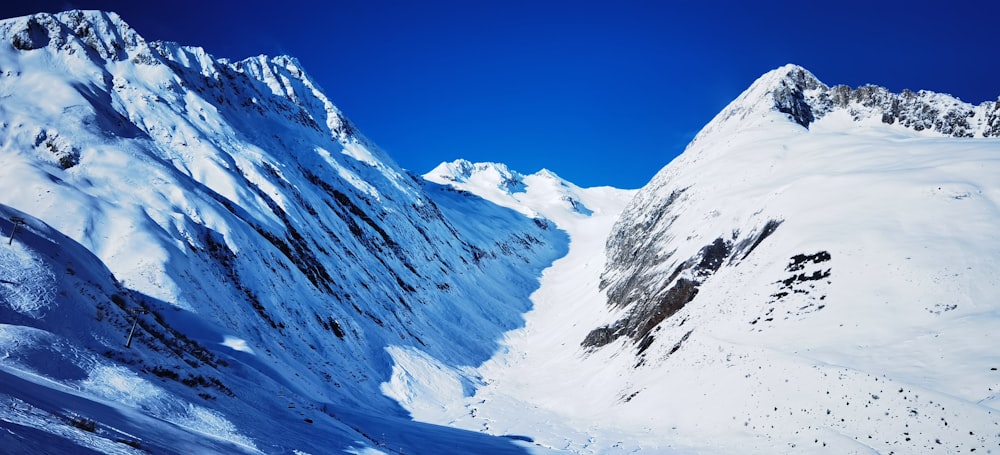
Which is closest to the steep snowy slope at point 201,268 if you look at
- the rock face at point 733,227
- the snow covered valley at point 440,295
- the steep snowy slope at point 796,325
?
the snow covered valley at point 440,295

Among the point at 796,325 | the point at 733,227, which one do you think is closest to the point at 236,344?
the point at 796,325

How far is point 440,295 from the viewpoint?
66.9 meters

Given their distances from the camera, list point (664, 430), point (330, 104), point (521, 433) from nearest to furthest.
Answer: point (664, 430), point (521, 433), point (330, 104)

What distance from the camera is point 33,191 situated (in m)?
32.3

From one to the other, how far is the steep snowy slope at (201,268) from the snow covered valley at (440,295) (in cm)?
22

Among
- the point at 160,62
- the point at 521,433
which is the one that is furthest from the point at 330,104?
the point at 521,433

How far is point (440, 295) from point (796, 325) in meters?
46.3

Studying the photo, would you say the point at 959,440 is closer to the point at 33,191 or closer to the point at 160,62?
the point at 33,191

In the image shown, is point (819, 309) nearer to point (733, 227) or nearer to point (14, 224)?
point (733, 227)

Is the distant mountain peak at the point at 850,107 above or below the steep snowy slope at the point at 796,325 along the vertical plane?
above

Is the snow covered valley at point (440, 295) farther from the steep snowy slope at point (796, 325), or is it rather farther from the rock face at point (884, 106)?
the rock face at point (884, 106)

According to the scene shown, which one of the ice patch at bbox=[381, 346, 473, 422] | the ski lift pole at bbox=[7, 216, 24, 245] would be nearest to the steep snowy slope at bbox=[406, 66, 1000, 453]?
the ice patch at bbox=[381, 346, 473, 422]

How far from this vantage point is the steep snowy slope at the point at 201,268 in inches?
574

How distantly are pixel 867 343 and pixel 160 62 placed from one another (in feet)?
272
